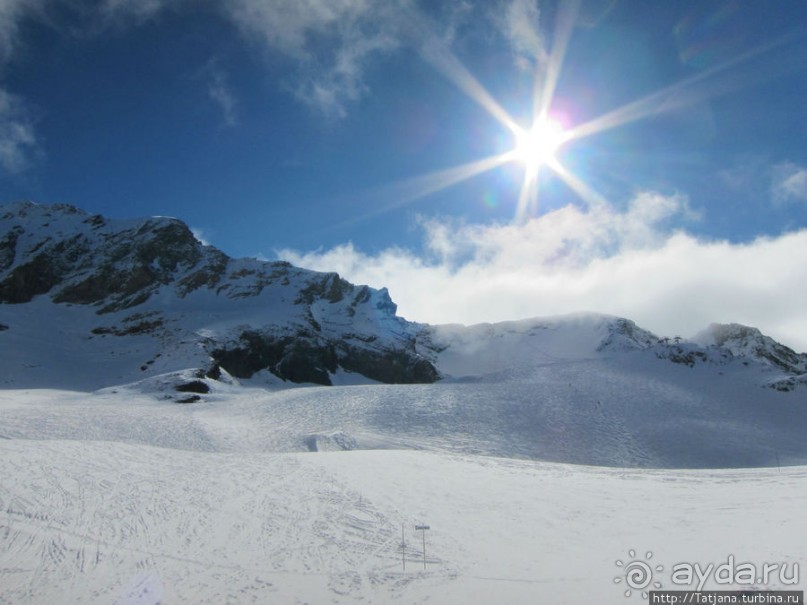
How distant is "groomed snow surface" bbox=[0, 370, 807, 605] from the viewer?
11.8 meters

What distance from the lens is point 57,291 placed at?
97.4 meters

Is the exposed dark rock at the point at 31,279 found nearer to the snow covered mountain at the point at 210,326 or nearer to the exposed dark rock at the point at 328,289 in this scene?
the snow covered mountain at the point at 210,326

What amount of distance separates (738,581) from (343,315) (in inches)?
3983

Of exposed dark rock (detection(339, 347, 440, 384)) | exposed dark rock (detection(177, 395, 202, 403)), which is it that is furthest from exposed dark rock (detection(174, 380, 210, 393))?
exposed dark rock (detection(339, 347, 440, 384))

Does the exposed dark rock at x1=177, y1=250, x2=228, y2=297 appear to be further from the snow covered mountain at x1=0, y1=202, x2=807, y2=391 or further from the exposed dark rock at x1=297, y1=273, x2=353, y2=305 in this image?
the exposed dark rock at x1=297, y1=273, x2=353, y2=305

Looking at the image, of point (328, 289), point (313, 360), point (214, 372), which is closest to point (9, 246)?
point (328, 289)

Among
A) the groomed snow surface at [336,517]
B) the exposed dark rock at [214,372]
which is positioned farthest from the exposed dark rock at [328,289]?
the groomed snow surface at [336,517]

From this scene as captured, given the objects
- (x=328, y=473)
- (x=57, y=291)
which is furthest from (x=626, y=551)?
(x=57, y=291)

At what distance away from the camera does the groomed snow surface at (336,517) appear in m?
11.8

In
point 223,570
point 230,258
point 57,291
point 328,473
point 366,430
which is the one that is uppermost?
point 230,258

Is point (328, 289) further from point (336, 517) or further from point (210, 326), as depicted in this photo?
point (336, 517)

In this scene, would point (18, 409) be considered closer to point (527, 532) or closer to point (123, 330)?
point (527, 532)

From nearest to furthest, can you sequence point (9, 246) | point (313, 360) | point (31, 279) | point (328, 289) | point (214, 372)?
point (214, 372) → point (313, 360) → point (31, 279) → point (9, 246) → point (328, 289)

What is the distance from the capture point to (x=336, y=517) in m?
16.5
